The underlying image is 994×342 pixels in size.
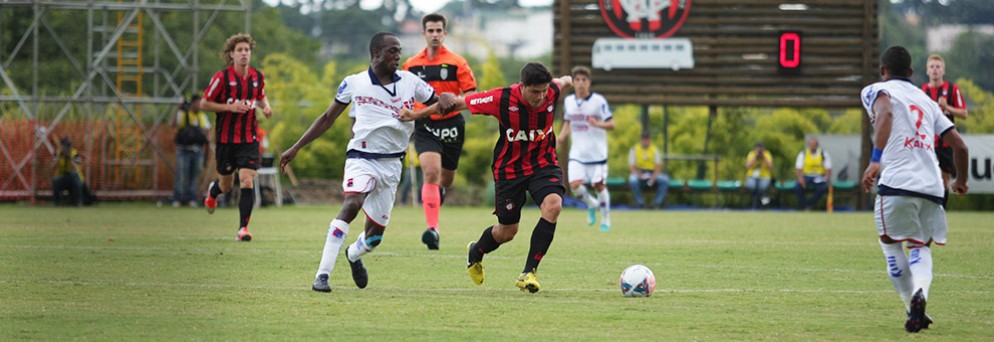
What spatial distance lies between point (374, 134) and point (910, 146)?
3.92 meters

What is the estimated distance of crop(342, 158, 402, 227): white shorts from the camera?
1015 cm

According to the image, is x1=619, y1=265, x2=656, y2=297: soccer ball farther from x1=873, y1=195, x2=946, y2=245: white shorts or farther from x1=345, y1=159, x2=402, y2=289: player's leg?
x1=873, y1=195, x2=946, y2=245: white shorts

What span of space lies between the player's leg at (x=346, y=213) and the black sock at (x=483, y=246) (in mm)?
869

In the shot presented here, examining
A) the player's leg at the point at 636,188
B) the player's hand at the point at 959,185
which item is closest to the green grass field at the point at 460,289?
the player's hand at the point at 959,185

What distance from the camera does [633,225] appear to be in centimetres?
2073

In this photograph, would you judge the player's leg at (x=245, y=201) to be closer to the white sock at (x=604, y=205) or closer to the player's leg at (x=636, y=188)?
the white sock at (x=604, y=205)

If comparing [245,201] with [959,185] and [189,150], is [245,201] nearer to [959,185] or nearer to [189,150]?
[959,185]

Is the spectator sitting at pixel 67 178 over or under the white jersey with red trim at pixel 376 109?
under

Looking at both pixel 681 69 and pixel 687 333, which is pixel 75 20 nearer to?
pixel 681 69

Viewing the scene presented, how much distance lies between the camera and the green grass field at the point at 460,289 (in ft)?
25.5

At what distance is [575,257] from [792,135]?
24.1 meters

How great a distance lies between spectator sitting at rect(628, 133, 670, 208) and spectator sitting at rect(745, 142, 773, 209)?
1774mm

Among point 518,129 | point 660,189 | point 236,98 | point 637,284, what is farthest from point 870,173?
point 660,189

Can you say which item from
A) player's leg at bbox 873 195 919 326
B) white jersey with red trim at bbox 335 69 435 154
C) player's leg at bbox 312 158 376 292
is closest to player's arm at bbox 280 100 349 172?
white jersey with red trim at bbox 335 69 435 154
